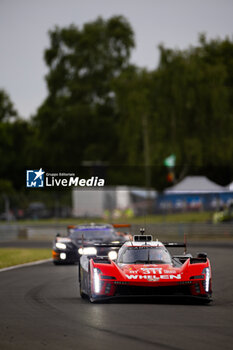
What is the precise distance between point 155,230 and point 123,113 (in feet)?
62.3

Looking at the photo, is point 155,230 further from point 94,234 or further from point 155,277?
point 155,277

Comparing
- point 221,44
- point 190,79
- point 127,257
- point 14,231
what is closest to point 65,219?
point 14,231

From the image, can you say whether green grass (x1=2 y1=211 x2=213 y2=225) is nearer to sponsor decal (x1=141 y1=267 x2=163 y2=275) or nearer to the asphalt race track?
the asphalt race track

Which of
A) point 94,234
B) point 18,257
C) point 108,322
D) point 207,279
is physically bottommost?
point 108,322

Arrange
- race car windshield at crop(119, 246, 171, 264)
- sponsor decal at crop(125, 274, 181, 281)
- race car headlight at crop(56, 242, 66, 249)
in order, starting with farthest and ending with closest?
race car headlight at crop(56, 242, 66, 249), race car windshield at crop(119, 246, 171, 264), sponsor decal at crop(125, 274, 181, 281)

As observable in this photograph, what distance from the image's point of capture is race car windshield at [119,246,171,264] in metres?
13.9

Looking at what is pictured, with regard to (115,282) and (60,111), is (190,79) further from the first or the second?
(115,282)

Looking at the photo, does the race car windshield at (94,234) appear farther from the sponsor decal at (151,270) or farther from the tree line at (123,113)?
the tree line at (123,113)

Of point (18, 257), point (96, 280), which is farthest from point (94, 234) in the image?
point (96, 280)

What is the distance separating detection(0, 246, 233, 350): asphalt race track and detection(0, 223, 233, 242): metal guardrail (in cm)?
2891

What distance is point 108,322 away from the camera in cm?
1082

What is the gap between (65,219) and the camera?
51438 mm

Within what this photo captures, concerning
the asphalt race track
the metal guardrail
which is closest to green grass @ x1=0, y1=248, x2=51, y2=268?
the asphalt race track

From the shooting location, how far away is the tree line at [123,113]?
191 feet
